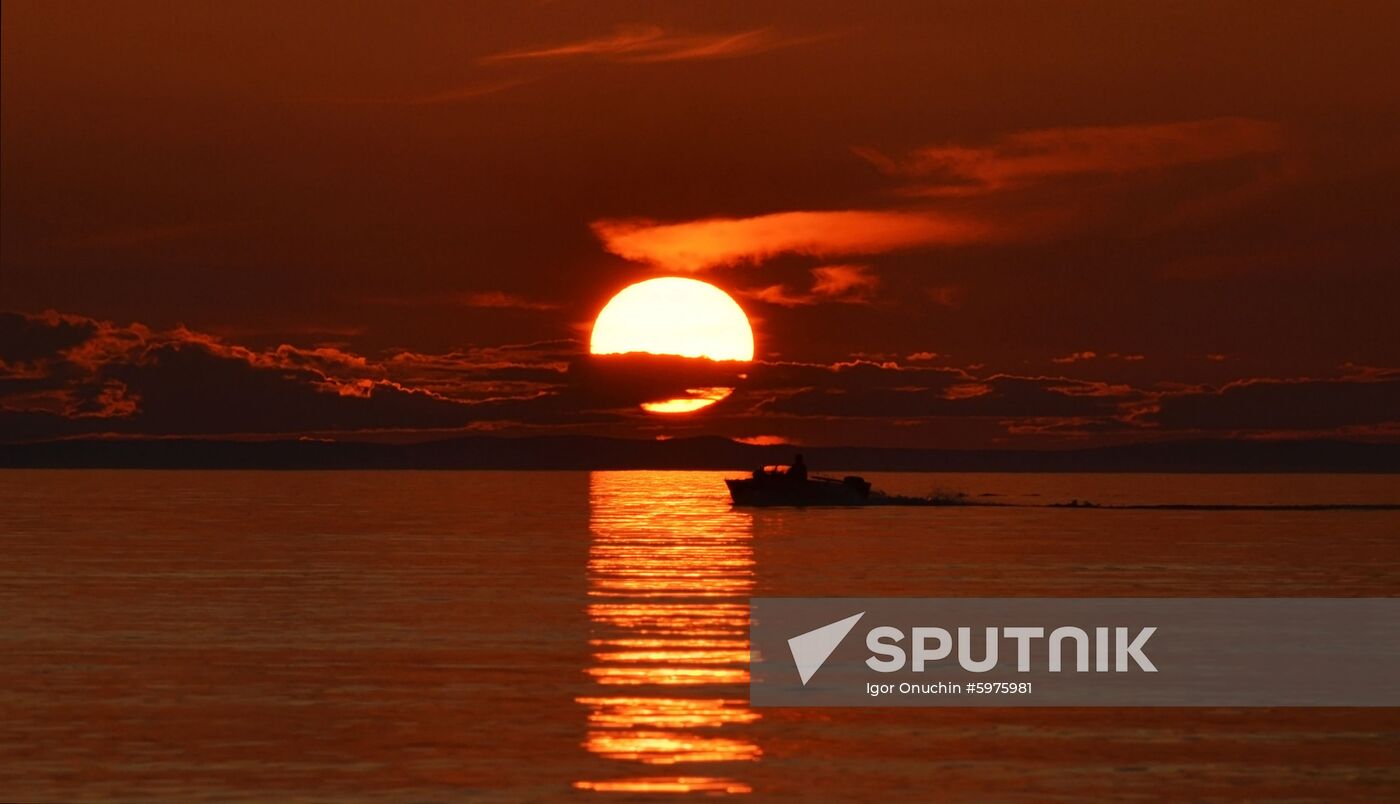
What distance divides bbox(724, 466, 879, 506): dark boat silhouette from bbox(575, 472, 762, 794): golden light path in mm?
54058

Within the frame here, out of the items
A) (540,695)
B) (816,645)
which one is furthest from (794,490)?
(540,695)

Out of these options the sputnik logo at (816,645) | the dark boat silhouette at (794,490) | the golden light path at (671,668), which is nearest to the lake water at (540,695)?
the golden light path at (671,668)

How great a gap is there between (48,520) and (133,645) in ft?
292

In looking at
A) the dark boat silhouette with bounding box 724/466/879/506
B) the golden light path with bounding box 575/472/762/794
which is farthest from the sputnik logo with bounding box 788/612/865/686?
the dark boat silhouette with bounding box 724/466/879/506

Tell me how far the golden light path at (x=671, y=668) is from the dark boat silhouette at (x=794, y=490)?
177 ft

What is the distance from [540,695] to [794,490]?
102706 mm

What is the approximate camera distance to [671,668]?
127 feet

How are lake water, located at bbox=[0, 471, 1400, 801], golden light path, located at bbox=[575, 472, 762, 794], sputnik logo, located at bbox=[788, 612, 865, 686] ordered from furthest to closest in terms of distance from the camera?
sputnik logo, located at bbox=[788, 612, 865, 686], golden light path, located at bbox=[575, 472, 762, 794], lake water, located at bbox=[0, 471, 1400, 801]

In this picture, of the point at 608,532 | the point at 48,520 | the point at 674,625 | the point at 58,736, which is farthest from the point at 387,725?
the point at 48,520

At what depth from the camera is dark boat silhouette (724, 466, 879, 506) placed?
13725 centimetres

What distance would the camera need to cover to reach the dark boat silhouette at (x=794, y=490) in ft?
450

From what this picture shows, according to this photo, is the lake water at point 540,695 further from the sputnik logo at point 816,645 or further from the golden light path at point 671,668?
the sputnik logo at point 816,645

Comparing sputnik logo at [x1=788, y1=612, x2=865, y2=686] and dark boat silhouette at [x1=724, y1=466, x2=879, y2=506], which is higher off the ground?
dark boat silhouette at [x1=724, y1=466, x2=879, y2=506]

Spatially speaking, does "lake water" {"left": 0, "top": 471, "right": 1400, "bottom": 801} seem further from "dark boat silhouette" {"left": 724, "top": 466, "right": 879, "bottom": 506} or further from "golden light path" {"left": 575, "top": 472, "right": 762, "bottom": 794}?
"dark boat silhouette" {"left": 724, "top": 466, "right": 879, "bottom": 506}
